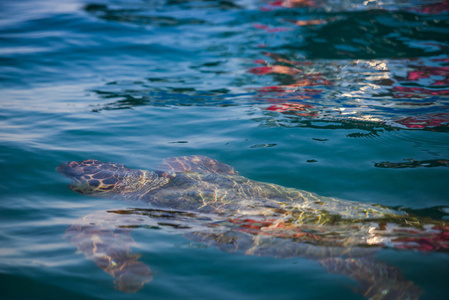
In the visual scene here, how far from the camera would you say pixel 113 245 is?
139 inches

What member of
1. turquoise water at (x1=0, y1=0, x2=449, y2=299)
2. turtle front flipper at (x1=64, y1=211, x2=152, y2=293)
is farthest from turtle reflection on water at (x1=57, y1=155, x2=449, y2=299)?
turquoise water at (x1=0, y1=0, x2=449, y2=299)

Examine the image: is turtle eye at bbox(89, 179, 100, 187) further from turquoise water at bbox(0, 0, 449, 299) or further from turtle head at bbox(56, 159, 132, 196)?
turquoise water at bbox(0, 0, 449, 299)

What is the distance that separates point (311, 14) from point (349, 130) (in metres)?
8.75

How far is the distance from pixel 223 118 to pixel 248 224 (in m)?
3.32

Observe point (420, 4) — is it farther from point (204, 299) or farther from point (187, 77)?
point (204, 299)

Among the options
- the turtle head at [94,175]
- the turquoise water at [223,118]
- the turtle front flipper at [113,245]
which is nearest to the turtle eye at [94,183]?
the turtle head at [94,175]

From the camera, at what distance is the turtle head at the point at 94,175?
4.52 m

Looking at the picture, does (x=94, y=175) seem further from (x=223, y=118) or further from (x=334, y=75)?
(x=334, y=75)

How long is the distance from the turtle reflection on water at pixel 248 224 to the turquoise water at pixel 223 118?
13cm

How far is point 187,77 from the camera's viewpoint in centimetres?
906

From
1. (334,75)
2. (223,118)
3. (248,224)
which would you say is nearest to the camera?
(248,224)

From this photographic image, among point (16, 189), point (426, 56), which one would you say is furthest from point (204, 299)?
point (426, 56)

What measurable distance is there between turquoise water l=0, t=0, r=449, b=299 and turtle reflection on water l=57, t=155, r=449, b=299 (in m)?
0.13

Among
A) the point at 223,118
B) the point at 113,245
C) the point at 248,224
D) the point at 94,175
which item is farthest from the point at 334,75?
the point at 113,245
